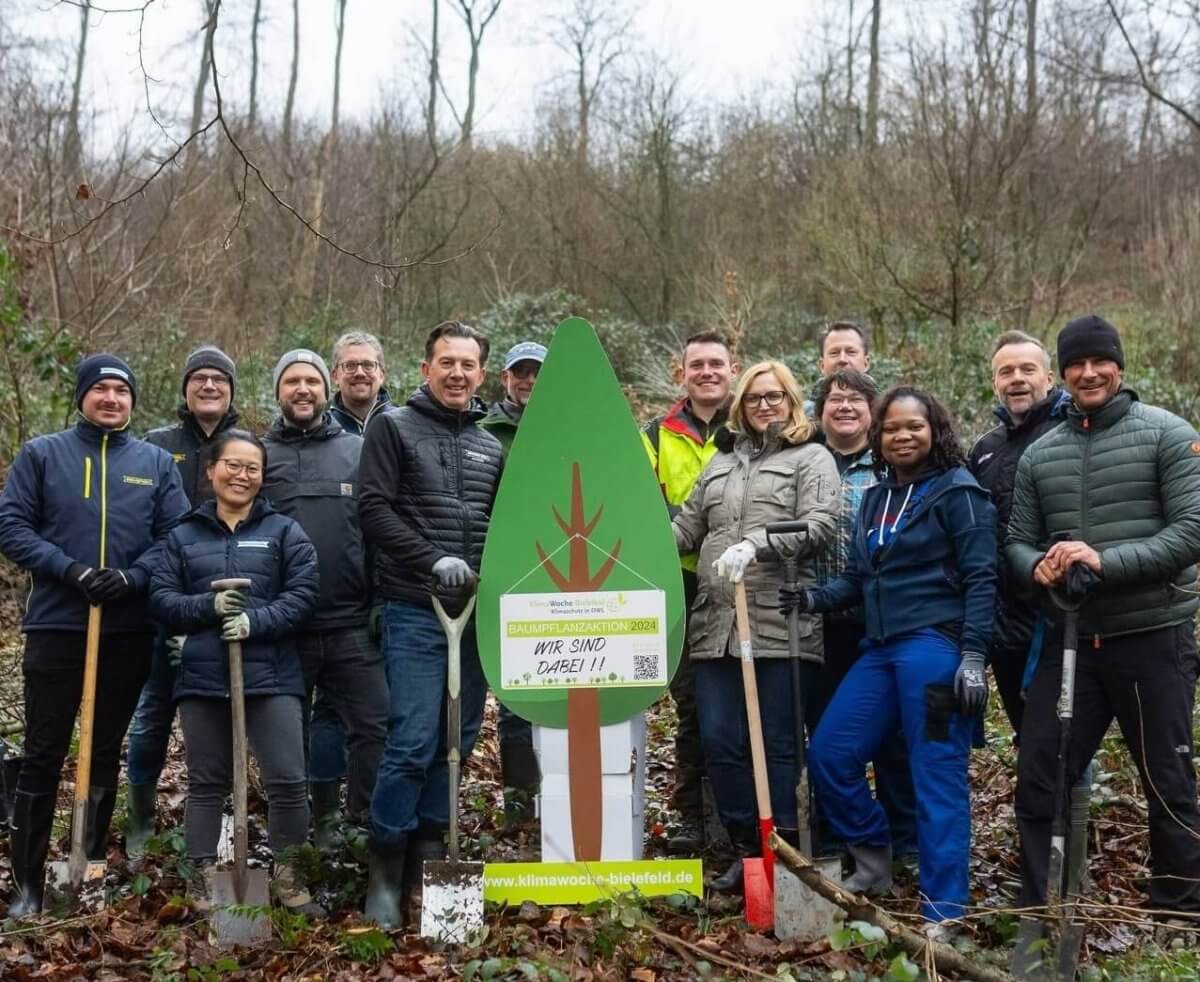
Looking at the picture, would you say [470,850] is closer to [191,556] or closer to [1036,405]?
[191,556]

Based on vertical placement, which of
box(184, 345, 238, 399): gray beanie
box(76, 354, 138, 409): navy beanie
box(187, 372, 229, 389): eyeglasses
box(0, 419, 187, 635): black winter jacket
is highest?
box(184, 345, 238, 399): gray beanie

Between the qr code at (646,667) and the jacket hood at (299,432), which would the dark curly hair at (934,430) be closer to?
the qr code at (646,667)

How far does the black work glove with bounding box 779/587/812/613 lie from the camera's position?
4148mm

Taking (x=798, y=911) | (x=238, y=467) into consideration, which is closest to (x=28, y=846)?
(x=238, y=467)

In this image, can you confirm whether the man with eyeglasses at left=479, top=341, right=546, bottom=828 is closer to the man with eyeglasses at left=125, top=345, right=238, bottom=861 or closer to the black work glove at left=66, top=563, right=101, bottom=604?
the man with eyeglasses at left=125, top=345, right=238, bottom=861

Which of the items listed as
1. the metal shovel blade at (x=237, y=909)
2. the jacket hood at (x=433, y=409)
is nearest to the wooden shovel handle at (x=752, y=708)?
the jacket hood at (x=433, y=409)

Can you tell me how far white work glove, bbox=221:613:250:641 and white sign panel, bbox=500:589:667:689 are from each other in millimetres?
881

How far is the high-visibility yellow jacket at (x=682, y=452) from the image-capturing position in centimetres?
487

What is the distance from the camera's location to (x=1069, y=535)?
3764 millimetres

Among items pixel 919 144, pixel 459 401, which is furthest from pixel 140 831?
pixel 919 144

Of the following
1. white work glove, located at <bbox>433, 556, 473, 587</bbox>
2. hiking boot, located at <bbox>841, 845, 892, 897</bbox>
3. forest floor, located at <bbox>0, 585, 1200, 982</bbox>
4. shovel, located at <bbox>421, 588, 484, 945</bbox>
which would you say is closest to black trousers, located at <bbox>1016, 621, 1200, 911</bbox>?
forest floor, located at <bbox>0, 585, 1200, 982</bbox>

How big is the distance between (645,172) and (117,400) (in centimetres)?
1326

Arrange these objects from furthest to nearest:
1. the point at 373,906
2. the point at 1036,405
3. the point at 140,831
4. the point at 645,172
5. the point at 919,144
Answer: the point at 645,172 < the point at 919,144 < the point at 140,831 < the point at 1036,405 < the point at 373,906

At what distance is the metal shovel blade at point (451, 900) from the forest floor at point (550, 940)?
57mm
